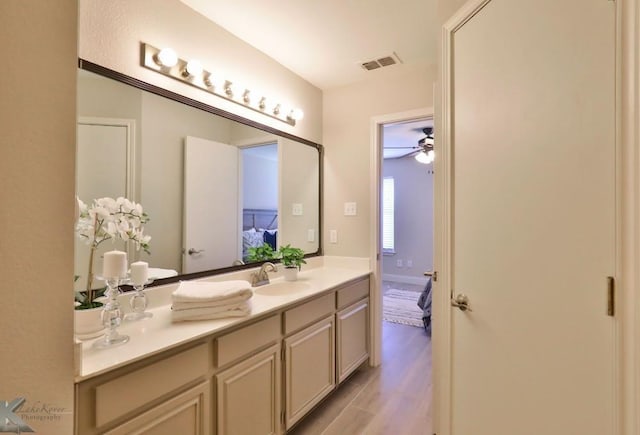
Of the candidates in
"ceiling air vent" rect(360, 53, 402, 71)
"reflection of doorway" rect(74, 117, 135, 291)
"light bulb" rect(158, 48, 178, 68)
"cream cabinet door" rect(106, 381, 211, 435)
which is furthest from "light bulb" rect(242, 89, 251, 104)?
"cream cabinet door" rect(106, 381, 211, 435)

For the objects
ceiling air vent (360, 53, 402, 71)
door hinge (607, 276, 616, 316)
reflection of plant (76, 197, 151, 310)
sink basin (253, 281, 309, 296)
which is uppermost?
ceiling air vent (360, 53, 402, 71)

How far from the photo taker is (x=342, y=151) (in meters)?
2.89

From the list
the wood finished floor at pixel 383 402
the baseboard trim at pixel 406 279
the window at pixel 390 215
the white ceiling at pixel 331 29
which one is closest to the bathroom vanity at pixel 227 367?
the wood finished floor at pixel 383 402

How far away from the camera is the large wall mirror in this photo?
4.62 ft

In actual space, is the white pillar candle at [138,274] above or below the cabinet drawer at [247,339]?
above

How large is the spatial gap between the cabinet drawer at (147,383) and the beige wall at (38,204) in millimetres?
541

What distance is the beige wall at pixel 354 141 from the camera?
262 cm

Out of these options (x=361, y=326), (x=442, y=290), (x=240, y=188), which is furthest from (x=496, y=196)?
(x=361, y=326)

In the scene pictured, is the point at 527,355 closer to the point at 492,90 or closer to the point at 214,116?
the point at 492,90

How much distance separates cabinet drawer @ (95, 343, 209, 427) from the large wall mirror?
574mm

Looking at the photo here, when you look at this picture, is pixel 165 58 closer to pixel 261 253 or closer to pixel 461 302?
pixel 261 253

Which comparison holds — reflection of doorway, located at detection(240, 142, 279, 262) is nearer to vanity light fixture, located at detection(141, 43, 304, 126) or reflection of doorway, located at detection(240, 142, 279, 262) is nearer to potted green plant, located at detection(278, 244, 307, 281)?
potted green plant, located at detection(278, 244, 307, 281)

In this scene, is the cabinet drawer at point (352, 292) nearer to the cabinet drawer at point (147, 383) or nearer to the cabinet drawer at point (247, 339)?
the cabinet drawer at point (247, 339)

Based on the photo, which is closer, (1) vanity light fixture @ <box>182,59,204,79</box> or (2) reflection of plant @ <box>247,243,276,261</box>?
(1) vanity light fixture @ <box>182,59,204,79</box>
